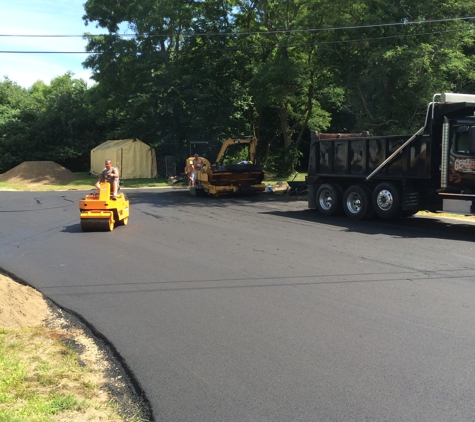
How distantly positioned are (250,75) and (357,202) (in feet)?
70.2

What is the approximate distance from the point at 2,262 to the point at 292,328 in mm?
6535

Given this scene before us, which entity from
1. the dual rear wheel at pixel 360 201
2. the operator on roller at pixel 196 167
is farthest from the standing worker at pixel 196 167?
the dual rear wheel at pixel 360 201

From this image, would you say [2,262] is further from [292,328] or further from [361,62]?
[361,62]

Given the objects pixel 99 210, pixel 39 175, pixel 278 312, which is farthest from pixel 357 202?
pixel 39 175

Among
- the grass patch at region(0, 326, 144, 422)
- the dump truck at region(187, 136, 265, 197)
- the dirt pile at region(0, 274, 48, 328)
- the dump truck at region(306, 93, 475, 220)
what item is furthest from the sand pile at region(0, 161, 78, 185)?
the grass patch at region(0, 326, 144, 422)

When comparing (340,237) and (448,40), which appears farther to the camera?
(448,40)

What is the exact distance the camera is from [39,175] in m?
36.2

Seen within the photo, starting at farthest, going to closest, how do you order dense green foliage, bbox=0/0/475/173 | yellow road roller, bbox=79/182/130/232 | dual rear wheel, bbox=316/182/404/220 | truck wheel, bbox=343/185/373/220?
dense green foliage, bbox=0/0/475/173
truck wheel, bbox=343/185/373/220
dual rear wheel, bbox=316/182/404/220
yellow road roller, bbox=79/182/130/232

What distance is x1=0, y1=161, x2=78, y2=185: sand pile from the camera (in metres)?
35.2

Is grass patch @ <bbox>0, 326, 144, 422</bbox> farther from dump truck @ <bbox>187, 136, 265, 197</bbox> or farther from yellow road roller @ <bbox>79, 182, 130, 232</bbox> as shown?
dump truck @ <bbox>187, 136, 265, 197</bbox>

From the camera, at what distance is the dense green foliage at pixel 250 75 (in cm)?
2052

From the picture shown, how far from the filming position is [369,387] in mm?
4605

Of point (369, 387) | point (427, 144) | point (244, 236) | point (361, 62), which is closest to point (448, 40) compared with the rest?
point (361, 62)

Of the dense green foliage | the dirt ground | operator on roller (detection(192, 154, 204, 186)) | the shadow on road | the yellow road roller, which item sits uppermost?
the dense green foliage
